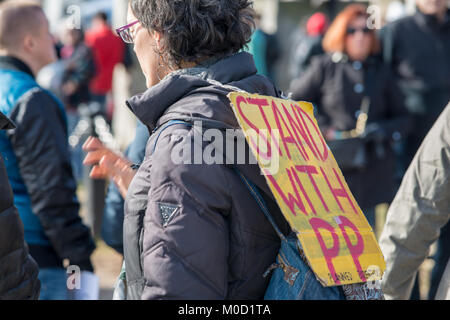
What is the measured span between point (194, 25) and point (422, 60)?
15.2ft

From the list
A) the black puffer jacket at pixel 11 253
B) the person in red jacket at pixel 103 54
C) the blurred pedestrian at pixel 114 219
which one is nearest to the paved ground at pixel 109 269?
the blurred pedestrian at pixel 114 219

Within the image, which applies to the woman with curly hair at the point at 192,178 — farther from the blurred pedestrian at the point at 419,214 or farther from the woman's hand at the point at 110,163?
the blurred pedestrian at the point at 419,214

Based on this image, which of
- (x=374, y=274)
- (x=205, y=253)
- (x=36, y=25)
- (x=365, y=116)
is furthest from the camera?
(x=365, y=116)

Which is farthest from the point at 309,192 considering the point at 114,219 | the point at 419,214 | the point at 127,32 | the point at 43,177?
the point at 43,177

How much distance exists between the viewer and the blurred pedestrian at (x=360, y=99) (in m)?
5.20

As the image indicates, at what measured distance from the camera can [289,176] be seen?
200 cm

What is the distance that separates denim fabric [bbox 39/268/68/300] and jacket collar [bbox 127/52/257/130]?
1.47m

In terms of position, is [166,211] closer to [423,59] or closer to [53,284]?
[53,284]

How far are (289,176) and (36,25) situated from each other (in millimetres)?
2212

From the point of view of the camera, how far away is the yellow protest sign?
76.4 inches

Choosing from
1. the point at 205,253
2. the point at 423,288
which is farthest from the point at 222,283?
the point at 423,288

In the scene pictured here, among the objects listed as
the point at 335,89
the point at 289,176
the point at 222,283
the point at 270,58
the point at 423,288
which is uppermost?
the point at 289,176

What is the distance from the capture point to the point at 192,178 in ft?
6.24
